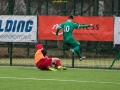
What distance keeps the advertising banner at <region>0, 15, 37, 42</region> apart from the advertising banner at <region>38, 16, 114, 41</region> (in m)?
0.38

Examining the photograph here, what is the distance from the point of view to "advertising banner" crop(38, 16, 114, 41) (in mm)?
19922

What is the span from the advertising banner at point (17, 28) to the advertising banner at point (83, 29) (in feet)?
1.24

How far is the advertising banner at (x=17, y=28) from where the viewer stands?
20.6 metres

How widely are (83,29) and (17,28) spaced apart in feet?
9.19

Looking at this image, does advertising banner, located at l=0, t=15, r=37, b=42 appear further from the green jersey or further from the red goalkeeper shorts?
the red goalkeeper shorts

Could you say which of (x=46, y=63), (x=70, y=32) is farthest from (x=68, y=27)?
(x=46, y=63)

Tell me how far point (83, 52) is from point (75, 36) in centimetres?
359

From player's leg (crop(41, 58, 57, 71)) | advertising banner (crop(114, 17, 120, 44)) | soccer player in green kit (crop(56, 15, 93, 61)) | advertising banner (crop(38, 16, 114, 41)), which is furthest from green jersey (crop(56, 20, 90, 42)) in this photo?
advertising banner (crop(114, 17, 120, 44))

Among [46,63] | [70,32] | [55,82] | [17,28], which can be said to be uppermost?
[17,28]

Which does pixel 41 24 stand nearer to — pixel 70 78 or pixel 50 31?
pixel 50 31

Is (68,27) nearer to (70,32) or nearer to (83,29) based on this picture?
(70,32)

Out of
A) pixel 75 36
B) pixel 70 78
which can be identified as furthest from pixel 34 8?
pixel 70 78

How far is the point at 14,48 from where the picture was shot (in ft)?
78.0

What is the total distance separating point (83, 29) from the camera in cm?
2012
